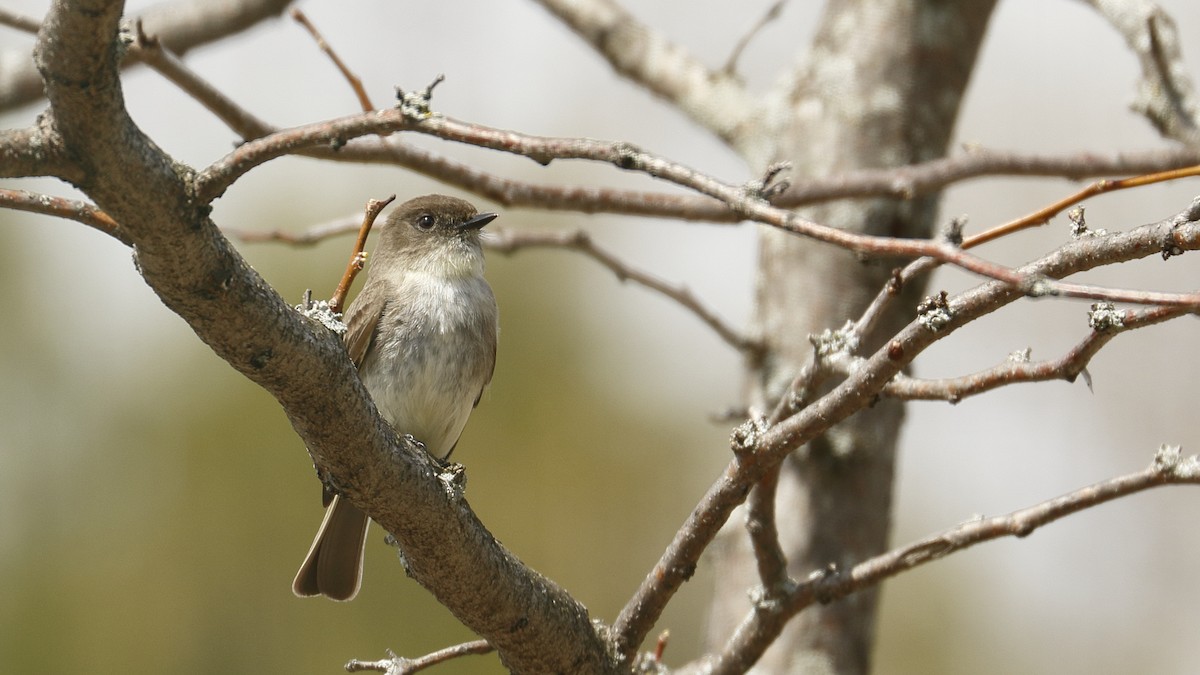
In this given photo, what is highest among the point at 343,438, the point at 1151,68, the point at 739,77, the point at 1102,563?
the point at 1102,563

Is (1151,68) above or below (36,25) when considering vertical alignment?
above

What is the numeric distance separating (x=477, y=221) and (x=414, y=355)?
844 mm

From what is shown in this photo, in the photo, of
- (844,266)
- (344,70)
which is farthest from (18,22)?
(844,266)

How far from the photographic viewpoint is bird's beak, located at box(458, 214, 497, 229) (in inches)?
196

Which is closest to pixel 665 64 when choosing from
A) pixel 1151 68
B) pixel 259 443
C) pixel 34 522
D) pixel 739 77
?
pixel 739 77

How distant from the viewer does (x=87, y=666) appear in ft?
30.0

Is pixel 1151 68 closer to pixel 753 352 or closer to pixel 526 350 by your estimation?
pixel 753 352

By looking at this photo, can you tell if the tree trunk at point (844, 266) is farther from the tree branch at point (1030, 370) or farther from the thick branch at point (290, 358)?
the tree branch at point (1030, 370)

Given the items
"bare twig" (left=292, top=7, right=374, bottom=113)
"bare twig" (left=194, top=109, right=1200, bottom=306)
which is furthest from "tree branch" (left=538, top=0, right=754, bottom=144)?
"bare twig" (left=194, top=109, right=1200, bottom=306)

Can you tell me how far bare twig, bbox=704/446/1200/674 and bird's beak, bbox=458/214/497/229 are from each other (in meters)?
2.37

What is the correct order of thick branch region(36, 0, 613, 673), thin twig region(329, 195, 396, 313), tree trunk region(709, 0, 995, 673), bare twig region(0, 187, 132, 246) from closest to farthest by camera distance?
thick branch region(36, 0, 613, 673) < bare twig region(0, 187, 132, 246) < thin twig region(329, 195, 396, 313) < tree trunk region(709, 0, 995, 673)

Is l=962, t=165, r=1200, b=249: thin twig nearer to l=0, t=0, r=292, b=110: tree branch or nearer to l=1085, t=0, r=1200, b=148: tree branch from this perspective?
l=1085, t=0, r=1200, b=148: tree branch

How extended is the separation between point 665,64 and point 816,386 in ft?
9.22

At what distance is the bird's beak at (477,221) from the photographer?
16.3 ft
